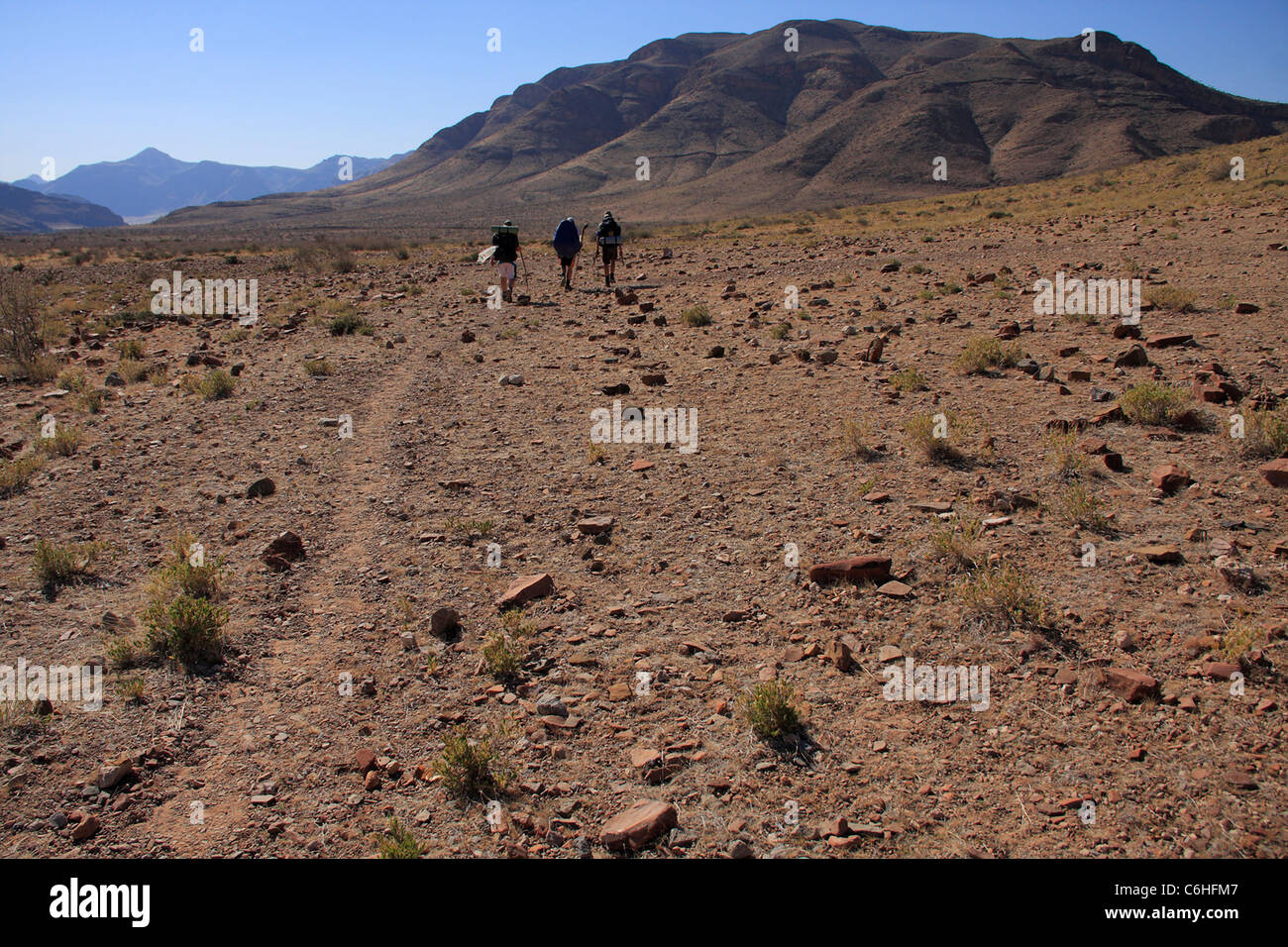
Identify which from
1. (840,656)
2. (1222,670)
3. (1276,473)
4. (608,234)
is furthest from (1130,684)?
(608,234)

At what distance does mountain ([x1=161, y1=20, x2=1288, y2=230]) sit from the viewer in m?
71.9

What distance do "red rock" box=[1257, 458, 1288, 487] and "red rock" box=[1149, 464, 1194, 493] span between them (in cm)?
47

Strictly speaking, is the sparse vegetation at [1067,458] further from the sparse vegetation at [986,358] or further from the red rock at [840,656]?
the red rock at [840,656]

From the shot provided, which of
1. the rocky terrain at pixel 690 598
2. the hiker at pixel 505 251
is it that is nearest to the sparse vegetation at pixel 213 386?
the rocky terrain at pixel 690 598

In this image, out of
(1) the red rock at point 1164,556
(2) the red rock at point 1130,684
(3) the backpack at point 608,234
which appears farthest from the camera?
(3) the backpack at point 608,234

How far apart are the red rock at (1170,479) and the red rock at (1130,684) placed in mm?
2620

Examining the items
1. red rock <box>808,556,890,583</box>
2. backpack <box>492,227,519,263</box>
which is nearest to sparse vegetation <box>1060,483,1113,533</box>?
red rock <box>808,556,890,583</box>

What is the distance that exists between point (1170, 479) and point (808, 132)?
3616 inches

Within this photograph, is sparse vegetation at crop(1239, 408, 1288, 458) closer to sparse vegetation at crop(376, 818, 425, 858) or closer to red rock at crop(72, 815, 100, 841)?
sparse vegetation at crop(376, 818, 425, 858)

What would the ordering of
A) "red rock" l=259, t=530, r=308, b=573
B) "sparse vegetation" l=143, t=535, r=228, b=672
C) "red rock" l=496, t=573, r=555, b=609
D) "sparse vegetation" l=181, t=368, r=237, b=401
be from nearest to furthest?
1. "sparse vegetation" l=143, t=535, r=228, b=672
2. "red rock" l=496, t=573, r=555, b=609
3. "red rock" l=259, t=530, r=308, b=573
4. "sparse vegetation" l=181, t=368, r=237, b=401

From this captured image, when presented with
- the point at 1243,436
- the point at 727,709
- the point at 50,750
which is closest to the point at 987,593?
the point at 727,709

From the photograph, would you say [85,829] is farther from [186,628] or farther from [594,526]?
[594,526]

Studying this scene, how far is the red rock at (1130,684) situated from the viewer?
3.71 m

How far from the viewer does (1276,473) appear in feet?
18.4
